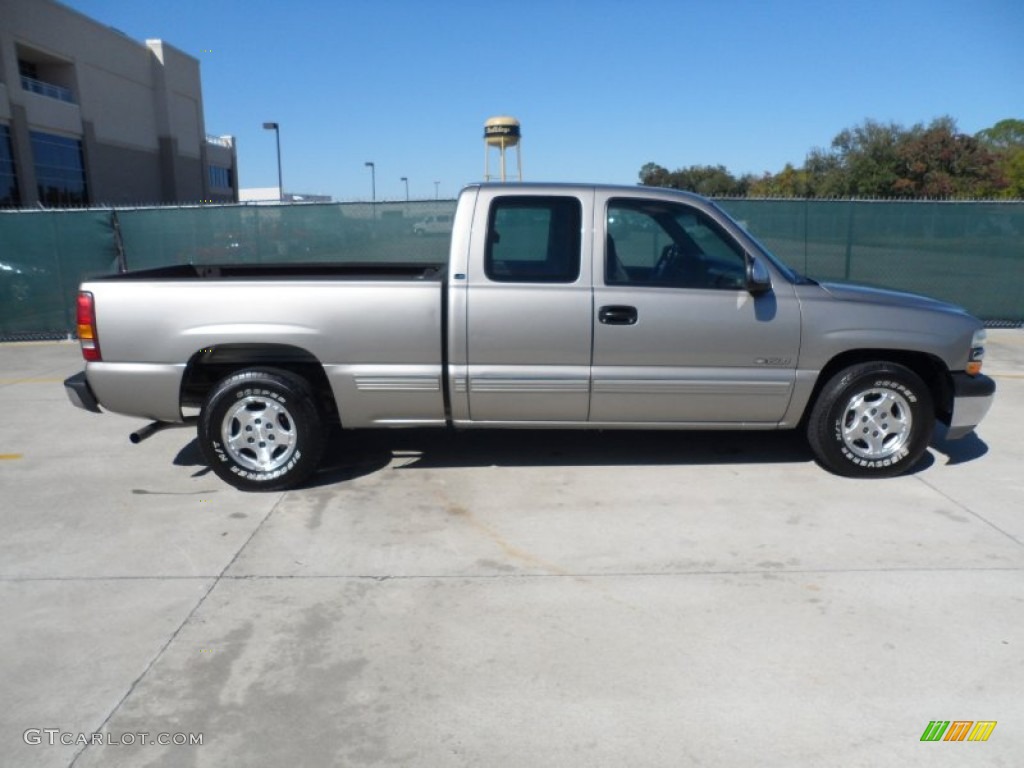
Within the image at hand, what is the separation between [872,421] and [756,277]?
52.2 inches

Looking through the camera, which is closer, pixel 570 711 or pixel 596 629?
pixel 570 711

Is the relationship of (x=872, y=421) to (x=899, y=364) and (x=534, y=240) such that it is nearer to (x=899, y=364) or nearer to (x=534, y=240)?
(x=899, y=364)

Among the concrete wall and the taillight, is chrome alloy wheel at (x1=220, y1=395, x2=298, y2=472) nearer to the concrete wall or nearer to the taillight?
the taillight

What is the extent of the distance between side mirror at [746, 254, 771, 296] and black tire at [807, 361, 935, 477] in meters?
0.83

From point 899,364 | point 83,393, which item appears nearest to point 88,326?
point 83,393

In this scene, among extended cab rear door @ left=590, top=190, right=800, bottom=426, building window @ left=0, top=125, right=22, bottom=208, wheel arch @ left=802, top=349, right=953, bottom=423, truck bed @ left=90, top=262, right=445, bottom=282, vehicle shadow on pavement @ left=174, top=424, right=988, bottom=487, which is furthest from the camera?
building window @ left=0, top=125, right=22, bottom=208

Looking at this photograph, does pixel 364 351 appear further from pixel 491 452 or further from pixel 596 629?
pixel 596 629

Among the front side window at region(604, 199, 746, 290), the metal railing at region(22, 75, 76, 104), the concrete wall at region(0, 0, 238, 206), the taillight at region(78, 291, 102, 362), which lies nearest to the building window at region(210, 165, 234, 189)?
the concrete wall at region(0, 0, 238, 206)

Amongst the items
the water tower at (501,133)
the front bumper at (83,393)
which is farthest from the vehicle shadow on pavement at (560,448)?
the water tower at (501,133)

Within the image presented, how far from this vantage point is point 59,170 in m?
37.4

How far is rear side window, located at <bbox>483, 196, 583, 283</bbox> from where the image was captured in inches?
204

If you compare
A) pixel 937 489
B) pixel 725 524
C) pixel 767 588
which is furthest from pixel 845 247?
pixel 767 588

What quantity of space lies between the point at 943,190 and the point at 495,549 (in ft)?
135

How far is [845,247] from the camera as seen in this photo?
11.6 m
